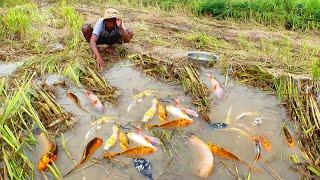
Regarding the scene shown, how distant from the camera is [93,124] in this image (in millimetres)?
4055

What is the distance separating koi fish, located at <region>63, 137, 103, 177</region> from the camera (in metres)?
3.51

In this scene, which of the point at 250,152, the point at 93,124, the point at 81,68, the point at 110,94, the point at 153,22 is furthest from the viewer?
the point at 153,22

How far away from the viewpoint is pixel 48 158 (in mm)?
3500

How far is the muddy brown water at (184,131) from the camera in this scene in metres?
3.50

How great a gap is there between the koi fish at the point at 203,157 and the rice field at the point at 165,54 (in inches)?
25.4

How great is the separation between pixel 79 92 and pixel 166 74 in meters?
0.98

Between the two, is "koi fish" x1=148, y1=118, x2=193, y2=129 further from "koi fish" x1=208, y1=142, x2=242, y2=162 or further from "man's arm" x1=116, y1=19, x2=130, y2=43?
"man's arm" x1=116, y1=19, x2=130, y2=43

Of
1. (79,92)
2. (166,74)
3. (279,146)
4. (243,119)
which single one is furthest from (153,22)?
(279,146)

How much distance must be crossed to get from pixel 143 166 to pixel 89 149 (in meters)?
0.44

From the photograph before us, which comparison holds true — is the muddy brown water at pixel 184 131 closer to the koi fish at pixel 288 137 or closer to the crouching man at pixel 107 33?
the koi fish at pixel 288 137

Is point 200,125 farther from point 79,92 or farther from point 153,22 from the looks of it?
point 153,22

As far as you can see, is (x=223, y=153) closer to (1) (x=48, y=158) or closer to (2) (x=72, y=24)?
(1) (x=48, y=158)

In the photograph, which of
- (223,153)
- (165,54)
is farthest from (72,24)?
(223,153)

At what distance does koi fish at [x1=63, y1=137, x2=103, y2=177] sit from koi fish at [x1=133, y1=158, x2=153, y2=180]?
33 centimetres
